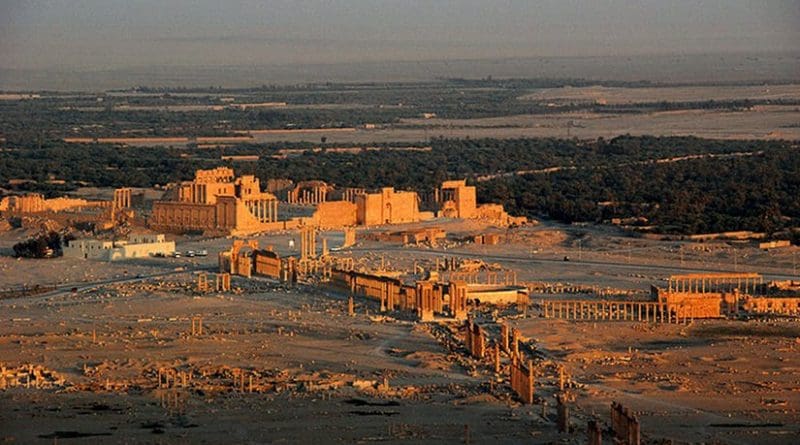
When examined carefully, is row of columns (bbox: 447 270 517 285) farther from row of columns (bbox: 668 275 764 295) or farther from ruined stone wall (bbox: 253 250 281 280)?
ruined stone wall (bbox: 253 250 281 280)

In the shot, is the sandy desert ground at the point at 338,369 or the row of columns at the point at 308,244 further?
the row of columns at the point at 308,244

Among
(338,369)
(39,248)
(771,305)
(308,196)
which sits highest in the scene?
(338,369)

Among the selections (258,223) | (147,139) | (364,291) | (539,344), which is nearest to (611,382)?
(539,344)

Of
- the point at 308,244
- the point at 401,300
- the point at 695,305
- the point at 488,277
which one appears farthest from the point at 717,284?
the point at 308,244

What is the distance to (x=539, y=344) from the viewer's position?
2642cm

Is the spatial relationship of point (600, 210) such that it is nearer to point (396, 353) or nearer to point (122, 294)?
point (122, 294)

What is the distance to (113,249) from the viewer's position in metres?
37.6

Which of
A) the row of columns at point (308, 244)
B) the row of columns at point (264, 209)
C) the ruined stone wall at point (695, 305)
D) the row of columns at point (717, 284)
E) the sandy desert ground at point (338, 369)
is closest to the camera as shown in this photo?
the sandy desert ground at point (338, 369)

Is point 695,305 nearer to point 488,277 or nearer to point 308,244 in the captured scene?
point 488,277

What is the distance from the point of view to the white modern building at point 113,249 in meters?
37.5

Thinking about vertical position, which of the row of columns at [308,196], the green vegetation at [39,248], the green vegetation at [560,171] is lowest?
the green vegetation at [560,171]

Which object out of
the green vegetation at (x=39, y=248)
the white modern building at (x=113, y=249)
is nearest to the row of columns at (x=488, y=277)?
the white modern building at (x=113, y=249)

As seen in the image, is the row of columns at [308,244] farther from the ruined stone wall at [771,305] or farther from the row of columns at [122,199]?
the ruined stone wall at [771,305]

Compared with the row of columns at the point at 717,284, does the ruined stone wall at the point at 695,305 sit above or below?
above
